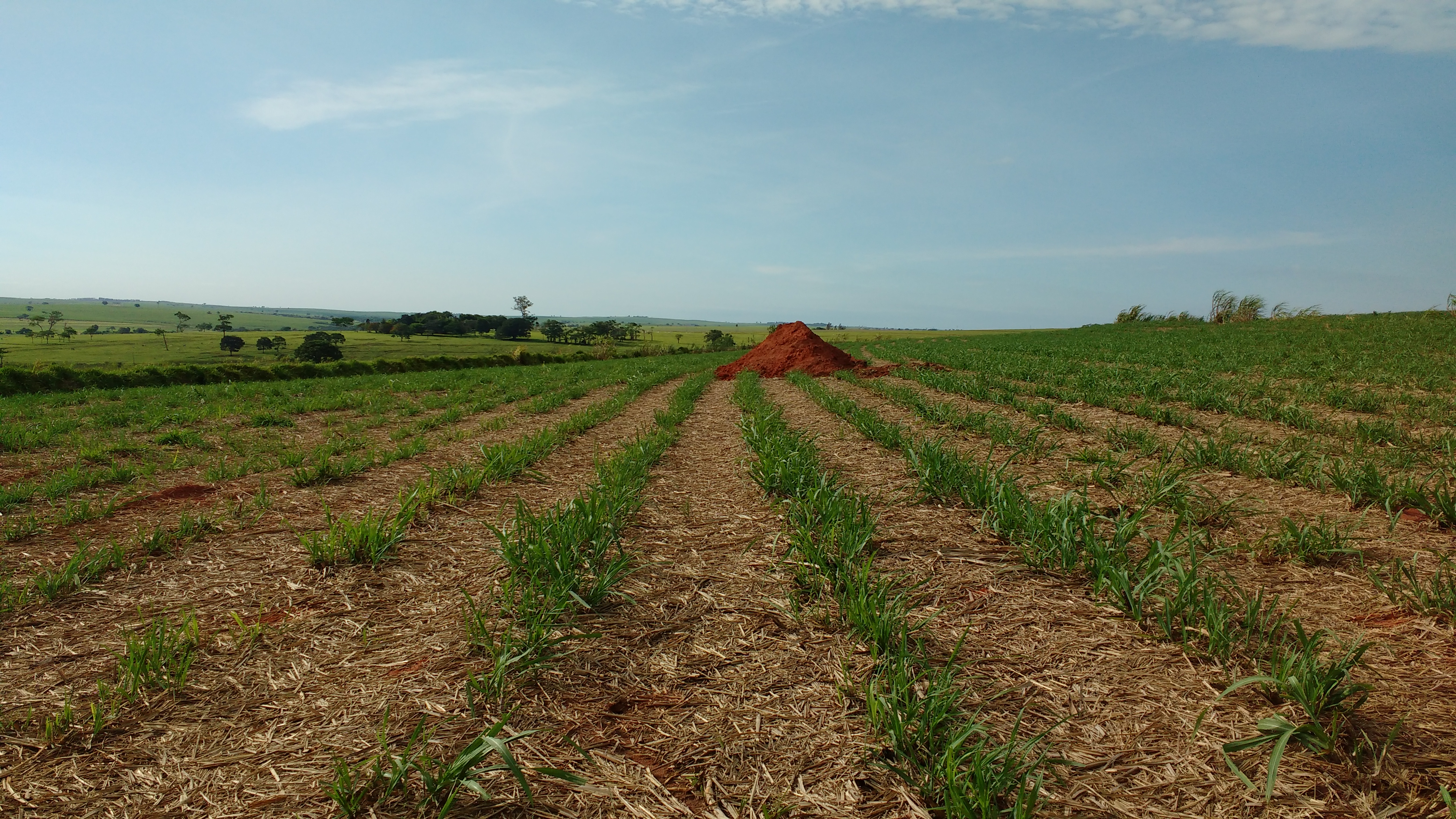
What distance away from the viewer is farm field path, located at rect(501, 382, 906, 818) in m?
2.24

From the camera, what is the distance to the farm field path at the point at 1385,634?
2303 mm

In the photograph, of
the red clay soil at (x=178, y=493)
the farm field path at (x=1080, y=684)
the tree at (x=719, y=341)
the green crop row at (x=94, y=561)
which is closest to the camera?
the farm field path at (x=1080, y=684)

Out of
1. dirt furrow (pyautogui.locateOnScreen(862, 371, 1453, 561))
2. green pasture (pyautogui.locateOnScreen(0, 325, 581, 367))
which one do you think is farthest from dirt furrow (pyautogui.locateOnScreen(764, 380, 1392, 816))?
green pasture (pyautogui.locateOnScreen(0, 325, 581, 367))

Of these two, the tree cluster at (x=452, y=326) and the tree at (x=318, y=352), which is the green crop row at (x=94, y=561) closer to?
the tree at (x=318, y=352)

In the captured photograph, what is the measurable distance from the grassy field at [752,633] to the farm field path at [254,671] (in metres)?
0.02

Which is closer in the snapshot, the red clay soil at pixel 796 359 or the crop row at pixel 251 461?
the crop row at pixel 251 461

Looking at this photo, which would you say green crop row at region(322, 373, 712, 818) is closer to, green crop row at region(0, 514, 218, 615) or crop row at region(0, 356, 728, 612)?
crop row at region(0, 356, 728, 612)

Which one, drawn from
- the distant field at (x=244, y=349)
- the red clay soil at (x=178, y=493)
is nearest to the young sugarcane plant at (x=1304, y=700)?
the red clay soil at (x=178, y=493)

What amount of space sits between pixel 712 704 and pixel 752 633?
69cm

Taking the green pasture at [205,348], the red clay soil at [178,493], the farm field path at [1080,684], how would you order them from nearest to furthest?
the farm field path at [1080,684], the red clay soil at [178,493], the green pasture at [205,348]

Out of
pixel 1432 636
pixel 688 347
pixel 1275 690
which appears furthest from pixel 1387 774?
pixel 688 347

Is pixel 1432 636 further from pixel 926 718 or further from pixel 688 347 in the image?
pixel 688 347

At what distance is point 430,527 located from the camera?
5.25 meters

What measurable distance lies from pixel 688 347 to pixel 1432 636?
62.3m
